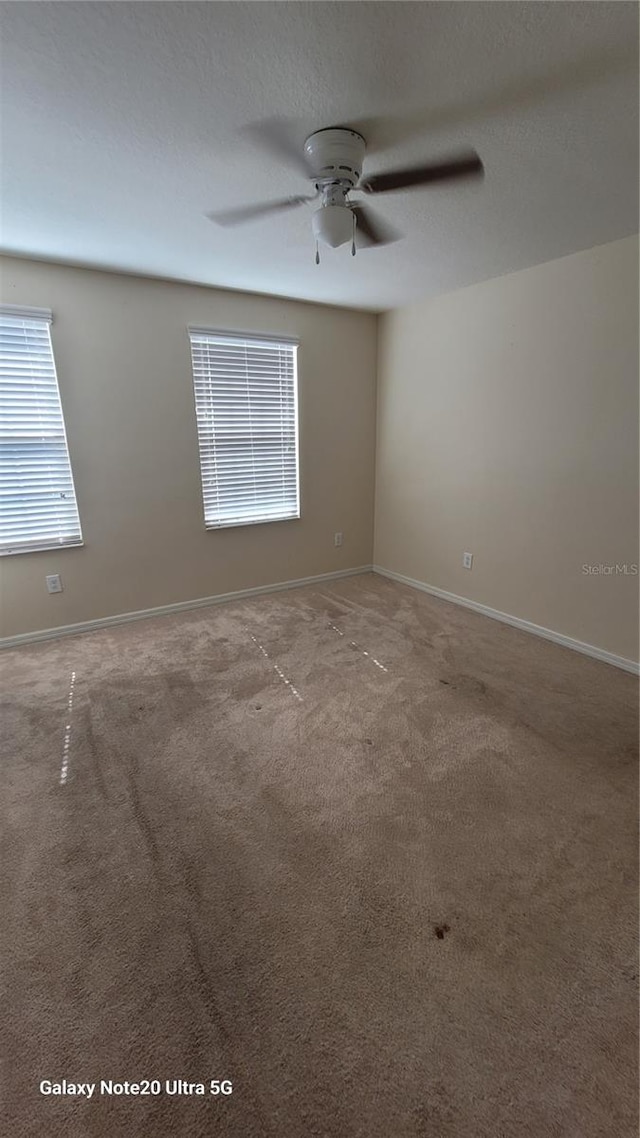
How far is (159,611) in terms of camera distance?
3.47 metres

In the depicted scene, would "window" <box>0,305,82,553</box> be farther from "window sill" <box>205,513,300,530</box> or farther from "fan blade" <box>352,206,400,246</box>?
"fan blade" <box>352,206,400,246</box>

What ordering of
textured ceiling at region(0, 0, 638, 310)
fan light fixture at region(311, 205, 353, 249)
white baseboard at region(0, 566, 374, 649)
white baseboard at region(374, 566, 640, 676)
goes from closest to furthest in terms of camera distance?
textured ceiling at region(0, 0, 638, 310) → fan light fixture at region(311, 205, 353, 249) → white baseboard at region(374, 566, 640, 676) → white baseboard at region(0, 566, 374, 649)

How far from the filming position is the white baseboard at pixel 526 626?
2653 millimetres

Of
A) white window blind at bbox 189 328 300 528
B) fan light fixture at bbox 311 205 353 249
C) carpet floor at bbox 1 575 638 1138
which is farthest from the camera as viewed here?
white window blind at bbox 189 328 300 528

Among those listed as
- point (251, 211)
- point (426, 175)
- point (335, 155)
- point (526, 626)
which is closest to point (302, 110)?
point (335, 155)

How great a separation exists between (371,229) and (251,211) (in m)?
0.56

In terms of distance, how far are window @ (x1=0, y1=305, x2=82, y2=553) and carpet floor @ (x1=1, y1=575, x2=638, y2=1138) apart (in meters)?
1.02

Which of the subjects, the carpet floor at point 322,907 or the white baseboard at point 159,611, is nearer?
the carpet floor at point 322,907

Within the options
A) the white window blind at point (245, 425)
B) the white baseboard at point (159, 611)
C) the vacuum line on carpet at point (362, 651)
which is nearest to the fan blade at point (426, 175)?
the white window blind at point (245, 425)

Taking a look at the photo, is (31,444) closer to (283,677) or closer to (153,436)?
(153,436)

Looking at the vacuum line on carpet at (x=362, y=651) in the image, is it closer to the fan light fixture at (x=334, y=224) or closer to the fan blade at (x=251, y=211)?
the fan light fixture at (x=334, y=224)

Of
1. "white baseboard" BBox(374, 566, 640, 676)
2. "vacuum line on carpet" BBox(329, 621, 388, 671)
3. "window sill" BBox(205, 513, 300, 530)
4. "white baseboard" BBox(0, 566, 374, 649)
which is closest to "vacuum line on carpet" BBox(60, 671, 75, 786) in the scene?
"white baseboard" BBox(0, 566, 374, 649)

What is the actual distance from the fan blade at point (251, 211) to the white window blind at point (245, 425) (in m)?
1.19

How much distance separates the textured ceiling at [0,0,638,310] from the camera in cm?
112
